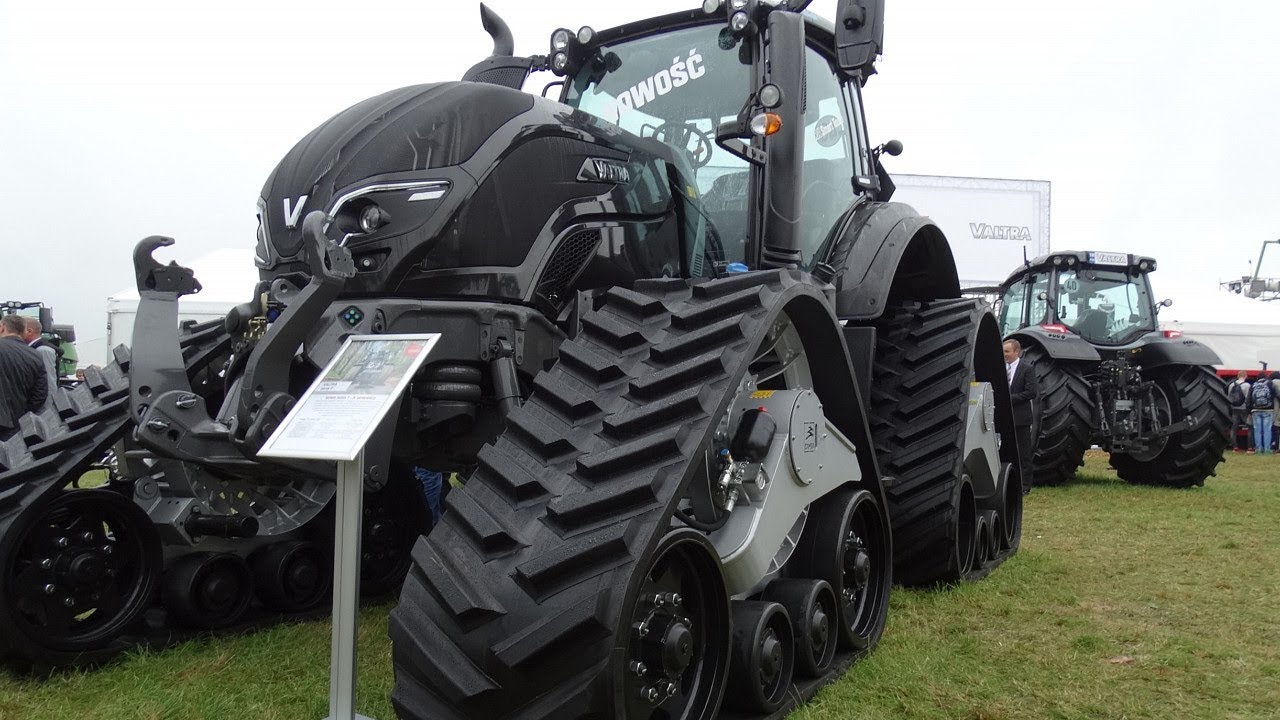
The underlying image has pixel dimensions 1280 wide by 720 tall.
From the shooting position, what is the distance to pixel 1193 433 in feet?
34.4

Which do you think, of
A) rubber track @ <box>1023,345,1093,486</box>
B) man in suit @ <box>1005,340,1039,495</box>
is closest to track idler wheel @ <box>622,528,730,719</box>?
man in suit @ <box>1005,340,1039,495</box>

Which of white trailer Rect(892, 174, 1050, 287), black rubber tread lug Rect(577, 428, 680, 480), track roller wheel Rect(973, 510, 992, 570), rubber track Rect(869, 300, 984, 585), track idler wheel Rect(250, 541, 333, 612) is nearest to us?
black rubber tread lug Rect(577, 428, 680, 480)

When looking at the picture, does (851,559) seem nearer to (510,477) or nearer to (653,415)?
(653,415)

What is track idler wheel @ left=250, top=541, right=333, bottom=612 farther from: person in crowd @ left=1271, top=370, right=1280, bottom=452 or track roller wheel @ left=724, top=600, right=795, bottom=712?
person in crowd @ left=1271, top=370, right=1280, bottom=452

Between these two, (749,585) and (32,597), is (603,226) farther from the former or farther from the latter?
(32,597)

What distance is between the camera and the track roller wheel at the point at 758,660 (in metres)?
2.91

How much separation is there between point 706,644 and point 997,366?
12.6 feet

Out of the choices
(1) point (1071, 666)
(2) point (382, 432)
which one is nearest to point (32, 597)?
(2) point (382, 432)

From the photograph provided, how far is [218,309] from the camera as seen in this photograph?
1641cm

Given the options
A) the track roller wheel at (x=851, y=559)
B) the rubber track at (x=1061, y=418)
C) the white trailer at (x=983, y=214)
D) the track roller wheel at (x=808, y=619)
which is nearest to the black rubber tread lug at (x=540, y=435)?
the track roller wheel at (x=808, y=619)

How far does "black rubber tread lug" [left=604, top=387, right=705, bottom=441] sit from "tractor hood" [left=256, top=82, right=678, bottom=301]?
3.22 ft

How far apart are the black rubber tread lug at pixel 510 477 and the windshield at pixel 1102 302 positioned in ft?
34.7

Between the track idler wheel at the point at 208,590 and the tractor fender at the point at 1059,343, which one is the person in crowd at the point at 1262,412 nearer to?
the tractor fender at the point at 1059,343

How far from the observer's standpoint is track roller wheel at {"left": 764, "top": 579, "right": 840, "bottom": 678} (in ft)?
10.8
